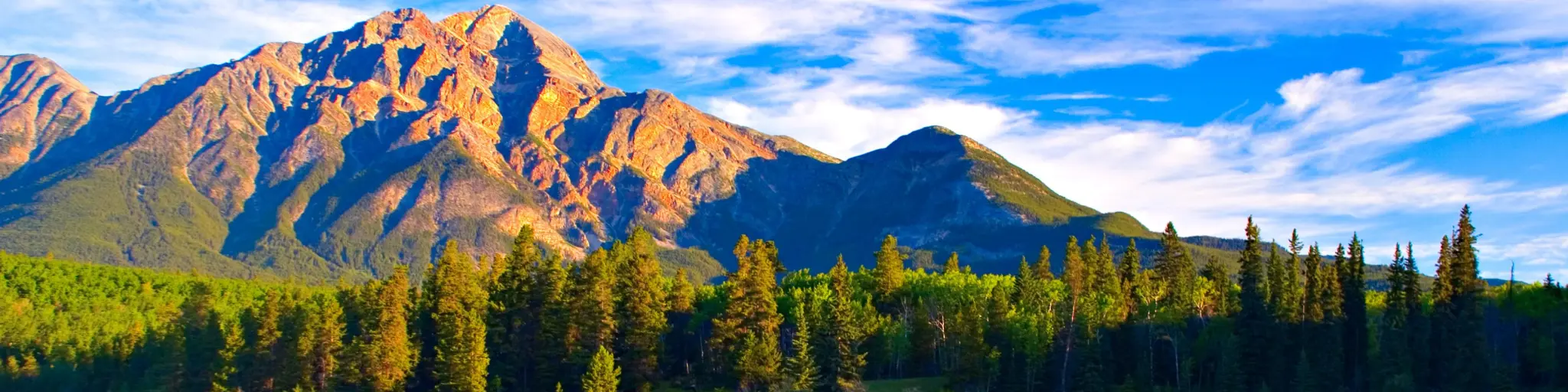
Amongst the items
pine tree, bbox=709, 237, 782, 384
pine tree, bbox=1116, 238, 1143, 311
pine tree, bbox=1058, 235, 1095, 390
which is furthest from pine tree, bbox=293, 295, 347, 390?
pine tree, bbox=1116, 238, 1143, 311

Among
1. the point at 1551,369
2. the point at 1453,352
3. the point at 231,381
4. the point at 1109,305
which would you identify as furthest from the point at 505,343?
the point at 1551,369

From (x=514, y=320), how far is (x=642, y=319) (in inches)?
521

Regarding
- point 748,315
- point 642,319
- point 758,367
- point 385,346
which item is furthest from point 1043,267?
point 385,346

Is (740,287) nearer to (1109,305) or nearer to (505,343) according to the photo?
(505,343)

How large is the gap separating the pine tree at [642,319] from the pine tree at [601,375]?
555 centimetres

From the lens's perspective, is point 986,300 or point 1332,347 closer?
point 1332,347

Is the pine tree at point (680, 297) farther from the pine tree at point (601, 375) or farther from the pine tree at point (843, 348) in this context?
the pine tree at point (601, 375)

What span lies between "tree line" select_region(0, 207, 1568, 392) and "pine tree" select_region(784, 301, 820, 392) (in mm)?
190

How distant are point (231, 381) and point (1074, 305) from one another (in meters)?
83.0

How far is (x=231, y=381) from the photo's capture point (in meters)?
129

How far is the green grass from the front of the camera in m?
114

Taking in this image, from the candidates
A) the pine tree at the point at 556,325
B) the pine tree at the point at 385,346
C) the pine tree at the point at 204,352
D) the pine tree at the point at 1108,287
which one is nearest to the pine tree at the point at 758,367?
the pine tree at the point at 556,325

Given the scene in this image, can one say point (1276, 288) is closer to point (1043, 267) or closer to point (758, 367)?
point (1043, 267)

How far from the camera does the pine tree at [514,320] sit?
118 metres
